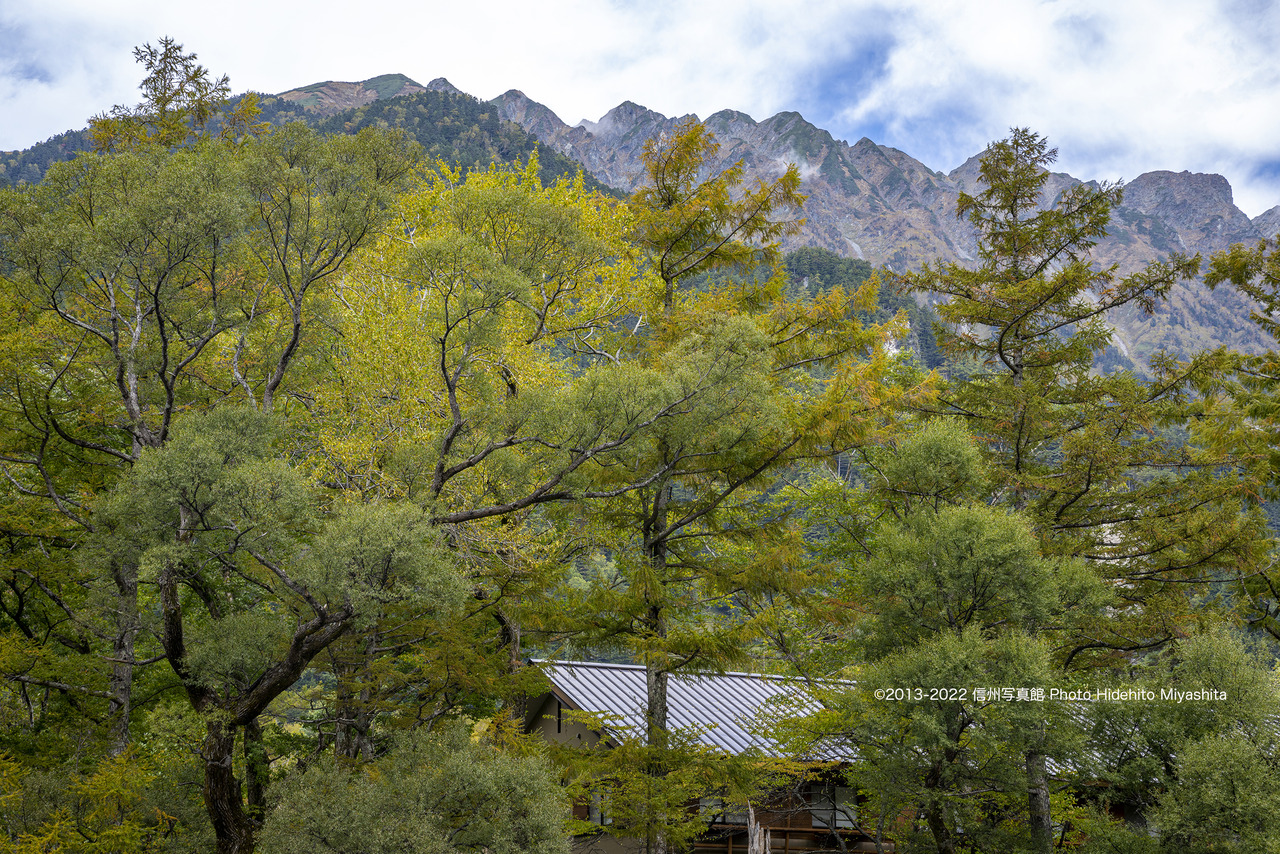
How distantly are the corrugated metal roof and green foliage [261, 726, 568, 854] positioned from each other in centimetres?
643

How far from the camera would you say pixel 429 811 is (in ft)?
26.0

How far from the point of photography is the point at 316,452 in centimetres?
1198

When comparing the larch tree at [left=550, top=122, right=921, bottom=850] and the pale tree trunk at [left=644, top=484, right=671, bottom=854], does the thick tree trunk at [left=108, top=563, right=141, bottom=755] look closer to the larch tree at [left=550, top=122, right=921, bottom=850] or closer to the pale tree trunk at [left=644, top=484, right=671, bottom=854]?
the larch tree at [left=550, top=122, right=921, bottom=850]

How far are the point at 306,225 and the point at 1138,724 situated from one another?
13284 millimetres

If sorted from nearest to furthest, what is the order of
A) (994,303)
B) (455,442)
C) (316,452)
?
(455,442)
(316,452)
(994,303)

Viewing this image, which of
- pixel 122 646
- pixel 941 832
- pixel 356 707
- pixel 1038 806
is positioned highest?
pixel 122 646

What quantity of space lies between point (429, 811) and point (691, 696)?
977 cm

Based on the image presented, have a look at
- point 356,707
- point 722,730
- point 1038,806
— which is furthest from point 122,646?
point 1038,806

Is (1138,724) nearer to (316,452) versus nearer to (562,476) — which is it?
(562,476)

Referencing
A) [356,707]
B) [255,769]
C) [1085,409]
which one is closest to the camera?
[356,707]

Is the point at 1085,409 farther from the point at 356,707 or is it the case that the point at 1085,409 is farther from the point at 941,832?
the point at 356,707

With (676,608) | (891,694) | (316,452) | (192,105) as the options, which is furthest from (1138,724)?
(192,105)

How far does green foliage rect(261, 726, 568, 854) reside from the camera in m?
7.56

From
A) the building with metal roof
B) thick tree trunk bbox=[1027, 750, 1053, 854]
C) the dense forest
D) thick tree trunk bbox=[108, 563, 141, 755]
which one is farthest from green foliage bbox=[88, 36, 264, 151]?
thick tree trunk bbox=[1027, 750, 1053, 854]
